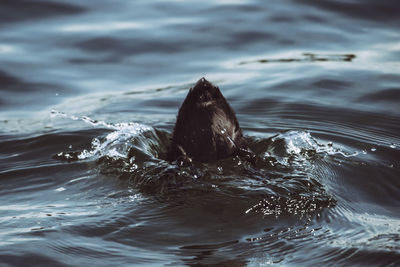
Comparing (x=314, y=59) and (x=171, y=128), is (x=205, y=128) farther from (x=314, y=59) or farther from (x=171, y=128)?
(x=314, y=59)

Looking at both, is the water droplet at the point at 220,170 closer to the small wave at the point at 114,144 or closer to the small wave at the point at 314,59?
the small wave at the point at 114,144

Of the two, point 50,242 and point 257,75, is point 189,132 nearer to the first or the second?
point 50,242

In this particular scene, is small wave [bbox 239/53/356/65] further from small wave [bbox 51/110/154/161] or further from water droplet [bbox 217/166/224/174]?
water droplet [bbox 217/166/224/174]

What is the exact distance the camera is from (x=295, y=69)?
8812 millimetres

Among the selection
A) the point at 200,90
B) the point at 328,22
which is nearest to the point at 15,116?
the point at 200,90

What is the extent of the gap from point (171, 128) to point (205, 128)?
6.63ft

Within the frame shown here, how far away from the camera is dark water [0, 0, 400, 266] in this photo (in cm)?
425

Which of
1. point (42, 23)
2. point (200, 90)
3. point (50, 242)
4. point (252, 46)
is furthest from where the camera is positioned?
point (42, 23)

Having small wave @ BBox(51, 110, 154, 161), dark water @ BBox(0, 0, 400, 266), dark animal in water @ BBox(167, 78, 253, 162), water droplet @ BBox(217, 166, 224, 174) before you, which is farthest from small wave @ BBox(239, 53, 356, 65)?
water droplet @ BBox(217, 166, 224, 174)

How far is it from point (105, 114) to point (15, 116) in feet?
3.07

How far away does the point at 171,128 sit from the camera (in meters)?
6.87

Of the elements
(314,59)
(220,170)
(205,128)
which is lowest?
(220,170)

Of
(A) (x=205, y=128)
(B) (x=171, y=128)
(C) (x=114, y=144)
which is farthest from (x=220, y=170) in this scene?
(B) (x=171, y=128)

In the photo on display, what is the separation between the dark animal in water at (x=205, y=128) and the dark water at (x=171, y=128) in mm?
97
